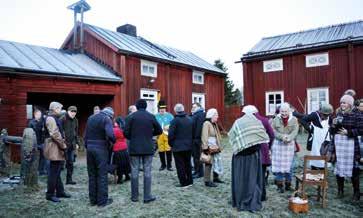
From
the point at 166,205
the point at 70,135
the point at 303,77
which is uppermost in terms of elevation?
the point at 303,77

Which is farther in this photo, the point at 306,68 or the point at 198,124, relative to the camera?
the point at 306,68

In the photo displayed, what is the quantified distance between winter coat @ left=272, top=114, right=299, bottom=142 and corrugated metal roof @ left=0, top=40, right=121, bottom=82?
8822 mm

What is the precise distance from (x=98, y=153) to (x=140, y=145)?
0.75m

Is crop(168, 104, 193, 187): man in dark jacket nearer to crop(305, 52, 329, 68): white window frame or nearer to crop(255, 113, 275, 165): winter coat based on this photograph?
crop(255, 113, 275, 165): winter coat

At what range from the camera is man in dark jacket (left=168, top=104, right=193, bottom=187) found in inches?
273

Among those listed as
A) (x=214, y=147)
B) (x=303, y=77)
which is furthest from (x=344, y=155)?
(x=303, y=77)

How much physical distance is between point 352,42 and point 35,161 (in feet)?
55.9

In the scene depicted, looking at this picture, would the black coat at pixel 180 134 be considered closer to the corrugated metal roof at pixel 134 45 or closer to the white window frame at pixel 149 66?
the corrugated metal roof at pixel 134 45

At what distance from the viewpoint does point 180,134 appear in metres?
6.97

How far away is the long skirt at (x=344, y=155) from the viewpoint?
229 inches

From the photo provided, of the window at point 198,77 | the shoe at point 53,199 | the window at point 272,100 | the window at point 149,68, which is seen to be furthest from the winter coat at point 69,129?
the window at point 272,100

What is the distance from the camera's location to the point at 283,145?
6340 mm

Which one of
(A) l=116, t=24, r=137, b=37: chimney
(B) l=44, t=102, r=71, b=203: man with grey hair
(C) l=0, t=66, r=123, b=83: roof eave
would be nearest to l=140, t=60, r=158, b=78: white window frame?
(C) l=0, t=66, r=123, b=83: roof eave

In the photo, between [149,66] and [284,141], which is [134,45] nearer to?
[149,66]
